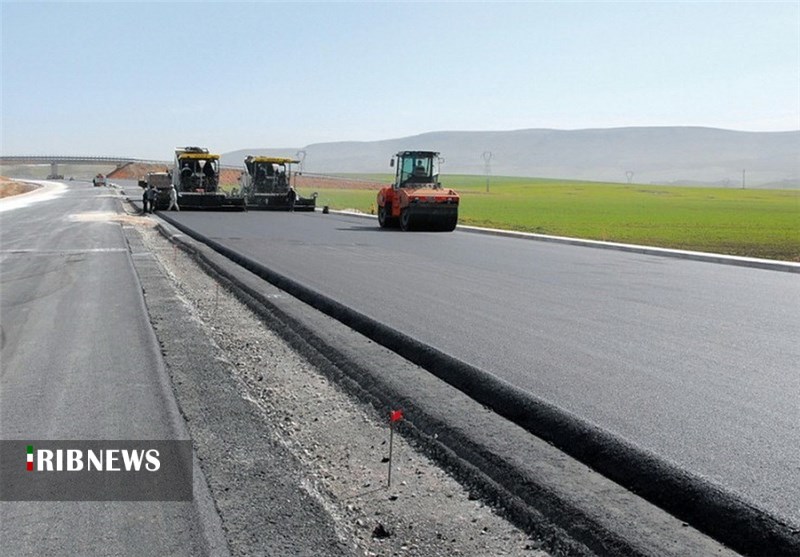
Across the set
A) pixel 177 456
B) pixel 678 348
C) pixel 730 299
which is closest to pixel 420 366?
pixel 678 348

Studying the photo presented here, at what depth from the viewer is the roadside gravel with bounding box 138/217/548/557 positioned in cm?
437

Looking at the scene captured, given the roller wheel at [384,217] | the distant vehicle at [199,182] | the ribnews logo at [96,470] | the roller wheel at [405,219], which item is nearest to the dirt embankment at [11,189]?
the distant vehicle at [199,182]

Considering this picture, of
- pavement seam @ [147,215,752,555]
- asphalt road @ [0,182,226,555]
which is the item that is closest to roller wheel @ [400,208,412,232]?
asphalt road @ [0,182,226,555]

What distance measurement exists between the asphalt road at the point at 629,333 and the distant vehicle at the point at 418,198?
7356mm

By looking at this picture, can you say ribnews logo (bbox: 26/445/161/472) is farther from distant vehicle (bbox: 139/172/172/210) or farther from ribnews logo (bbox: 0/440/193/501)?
distant vehicle (bbox: 139/172/172/210)

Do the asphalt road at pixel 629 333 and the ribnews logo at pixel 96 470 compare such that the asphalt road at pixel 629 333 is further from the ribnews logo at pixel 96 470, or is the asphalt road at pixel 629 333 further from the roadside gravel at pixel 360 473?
the ribnews logo at pixel 96 470

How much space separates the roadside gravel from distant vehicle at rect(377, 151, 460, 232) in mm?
18473

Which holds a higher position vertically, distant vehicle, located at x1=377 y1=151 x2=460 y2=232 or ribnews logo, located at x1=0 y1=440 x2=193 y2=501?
distant vehicle, located at x1=377 y1=151 x2=460 y2=232

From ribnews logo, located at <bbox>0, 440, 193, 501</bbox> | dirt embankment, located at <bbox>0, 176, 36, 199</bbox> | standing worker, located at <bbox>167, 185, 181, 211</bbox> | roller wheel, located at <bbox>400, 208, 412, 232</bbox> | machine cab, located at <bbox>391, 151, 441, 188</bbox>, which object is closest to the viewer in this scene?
ribnews logo, located at <bbox>0, 440, 193, 501</bbox>

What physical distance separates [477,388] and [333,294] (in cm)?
570

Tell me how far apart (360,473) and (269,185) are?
37.3 metres

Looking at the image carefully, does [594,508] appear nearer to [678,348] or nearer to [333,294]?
[678,348]

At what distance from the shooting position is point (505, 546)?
14.2ft

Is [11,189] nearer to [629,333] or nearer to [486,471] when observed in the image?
[629,333]
